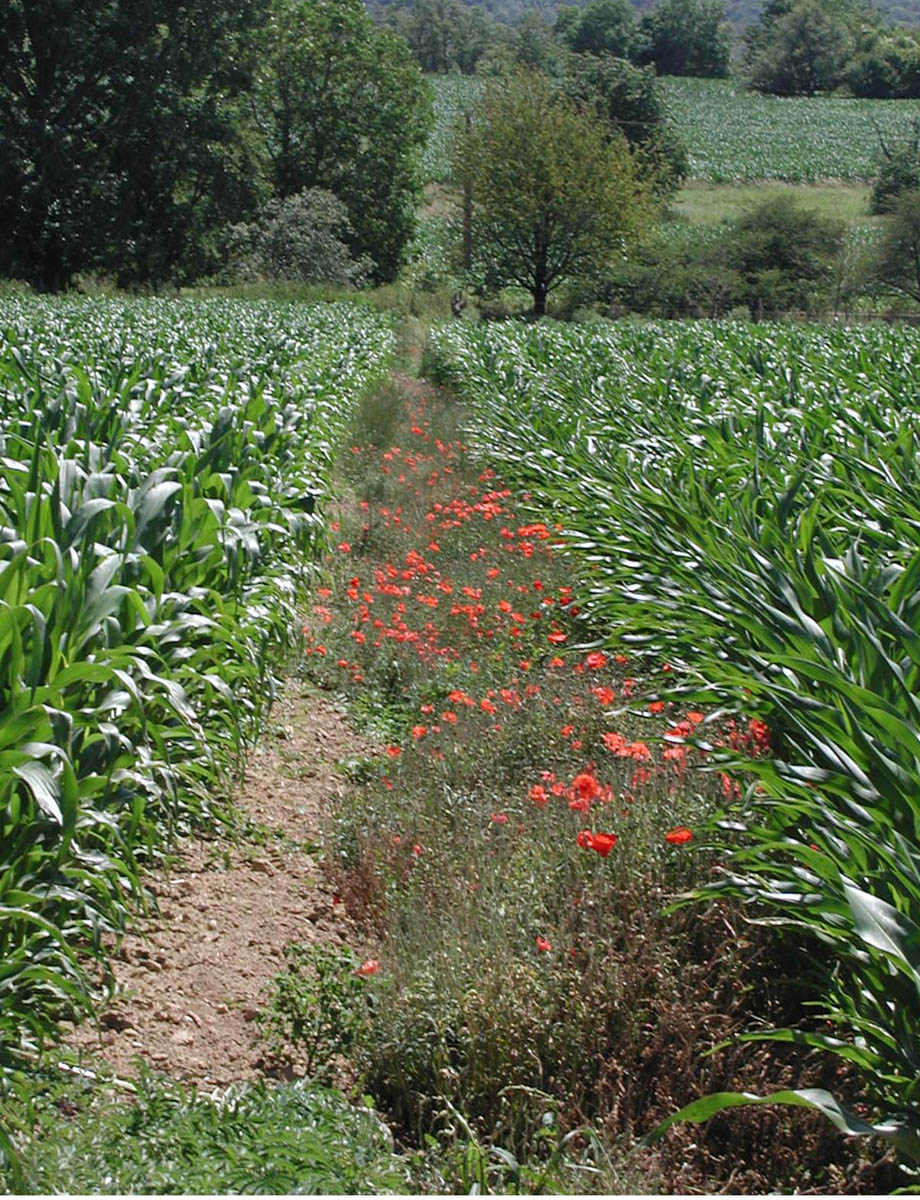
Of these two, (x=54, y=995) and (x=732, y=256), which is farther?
(x=732, y=256)

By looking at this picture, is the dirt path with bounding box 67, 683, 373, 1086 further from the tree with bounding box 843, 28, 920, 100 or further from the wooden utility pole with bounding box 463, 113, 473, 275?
the tree with bounding box 843, 28, 920, 100

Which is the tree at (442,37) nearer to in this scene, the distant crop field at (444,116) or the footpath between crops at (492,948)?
the distant crop field at (444,116)

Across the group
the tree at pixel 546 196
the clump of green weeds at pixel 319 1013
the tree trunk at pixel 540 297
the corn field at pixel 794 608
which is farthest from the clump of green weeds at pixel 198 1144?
the tree at pixel 546 196

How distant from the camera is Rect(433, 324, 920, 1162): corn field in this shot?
2396 millimetres

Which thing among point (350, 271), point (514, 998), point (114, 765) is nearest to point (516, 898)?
point (514, 998)

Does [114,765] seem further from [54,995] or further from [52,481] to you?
[52,481]

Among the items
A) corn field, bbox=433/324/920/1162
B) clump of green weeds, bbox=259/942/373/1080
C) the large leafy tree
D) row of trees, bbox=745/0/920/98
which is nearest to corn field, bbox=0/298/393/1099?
clump of green weeds, bbox=259/942/373/1080

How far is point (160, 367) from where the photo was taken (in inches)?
390

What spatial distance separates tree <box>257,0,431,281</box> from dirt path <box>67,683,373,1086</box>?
149ft

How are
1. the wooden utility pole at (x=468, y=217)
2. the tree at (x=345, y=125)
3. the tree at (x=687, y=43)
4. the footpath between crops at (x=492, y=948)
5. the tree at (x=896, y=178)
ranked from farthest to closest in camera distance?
1. the tree at (x=687, y=43)
2. the tree at (x=896, y=178)
3. the tree at (x=345, y=125)
4. the wooden utility pole at (x=468, y=217)
5. the footpath between crops at (x=492, y=948)

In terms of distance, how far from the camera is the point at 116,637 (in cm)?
334

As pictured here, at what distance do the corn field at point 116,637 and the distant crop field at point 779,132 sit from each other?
71.3m

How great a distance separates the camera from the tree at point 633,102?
209 ft

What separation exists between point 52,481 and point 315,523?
100 inches
